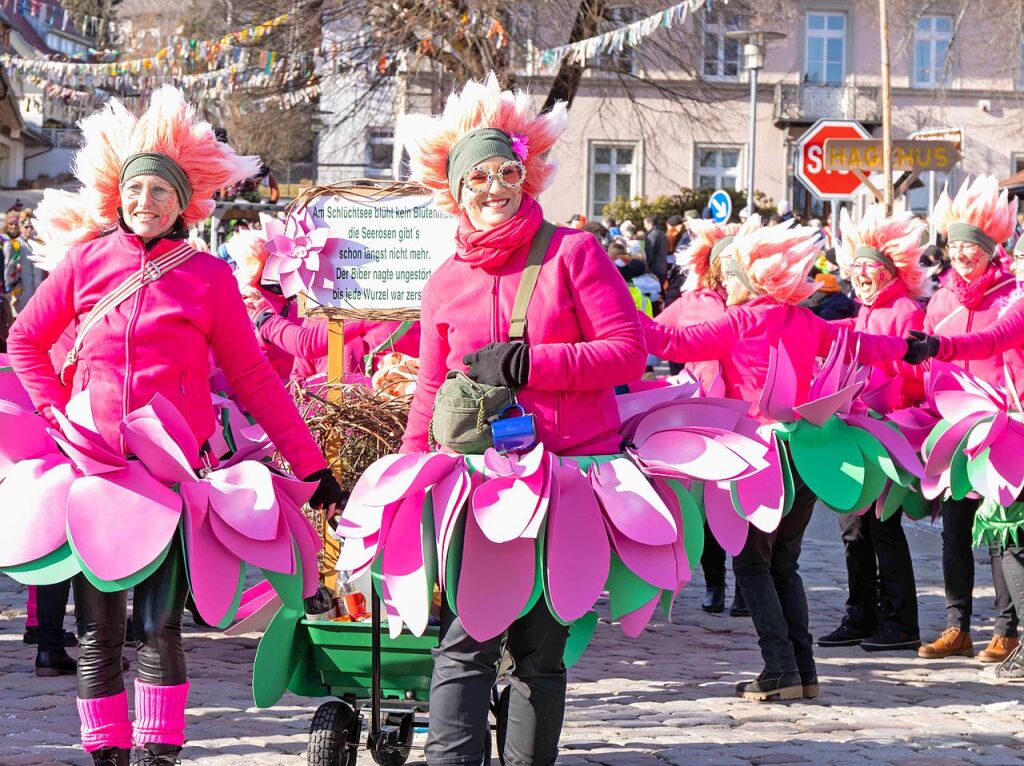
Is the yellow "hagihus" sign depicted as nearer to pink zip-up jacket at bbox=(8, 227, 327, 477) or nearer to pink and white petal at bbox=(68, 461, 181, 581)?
pink zip-up jacket at bbox=(8, 227, 327, 477)

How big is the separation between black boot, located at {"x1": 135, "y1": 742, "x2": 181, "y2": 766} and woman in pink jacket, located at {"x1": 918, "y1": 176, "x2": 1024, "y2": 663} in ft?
12.6

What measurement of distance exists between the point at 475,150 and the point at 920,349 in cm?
290

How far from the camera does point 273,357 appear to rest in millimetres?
7305

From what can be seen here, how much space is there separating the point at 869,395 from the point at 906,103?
33284 mm

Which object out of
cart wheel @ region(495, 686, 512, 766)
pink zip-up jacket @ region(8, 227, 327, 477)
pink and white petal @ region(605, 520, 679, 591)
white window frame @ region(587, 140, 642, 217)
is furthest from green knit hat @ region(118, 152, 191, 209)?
white window frame @ region(587, 140, 642, 217)

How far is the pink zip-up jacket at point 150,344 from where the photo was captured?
4172 mm

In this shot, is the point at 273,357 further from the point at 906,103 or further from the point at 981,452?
the point at 906,103

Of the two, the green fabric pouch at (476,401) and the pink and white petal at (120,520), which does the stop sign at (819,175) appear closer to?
the green fabric pouch at (476,401)

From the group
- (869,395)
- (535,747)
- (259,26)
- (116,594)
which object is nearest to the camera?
(535,747)

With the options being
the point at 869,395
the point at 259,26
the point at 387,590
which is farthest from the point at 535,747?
the point at 259,26

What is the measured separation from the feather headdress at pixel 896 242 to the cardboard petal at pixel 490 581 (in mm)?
3814

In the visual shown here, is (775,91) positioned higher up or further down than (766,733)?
higher up

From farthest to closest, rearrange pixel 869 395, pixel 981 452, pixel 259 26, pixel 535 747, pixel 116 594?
pixel 259 26
pixel 869 395
pixel 981 452
pixel 116 594
pixel 535 747

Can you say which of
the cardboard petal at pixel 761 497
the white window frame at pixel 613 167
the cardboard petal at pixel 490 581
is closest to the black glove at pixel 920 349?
the cardboard petal at pixel 761 497
